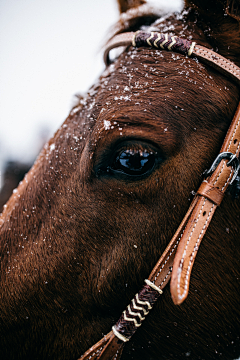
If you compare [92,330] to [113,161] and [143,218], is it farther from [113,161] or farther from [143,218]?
[113,161]

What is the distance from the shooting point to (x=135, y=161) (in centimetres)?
114

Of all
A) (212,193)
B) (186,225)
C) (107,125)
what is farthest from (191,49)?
(186,225)

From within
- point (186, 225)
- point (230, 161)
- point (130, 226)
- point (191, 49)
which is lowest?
point (130, 226)

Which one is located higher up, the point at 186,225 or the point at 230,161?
the point at 230,161

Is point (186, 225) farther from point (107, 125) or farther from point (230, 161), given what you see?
point (107, 125)

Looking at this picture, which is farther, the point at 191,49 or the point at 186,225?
the point at 191,49

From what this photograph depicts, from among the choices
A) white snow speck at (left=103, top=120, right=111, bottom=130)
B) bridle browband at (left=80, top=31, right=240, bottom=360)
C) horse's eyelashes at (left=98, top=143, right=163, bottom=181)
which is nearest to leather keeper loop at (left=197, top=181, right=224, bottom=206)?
bridle browband at (left=80, top=31, right=240, bottom=360)

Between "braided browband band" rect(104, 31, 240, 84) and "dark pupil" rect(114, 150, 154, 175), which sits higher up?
"braided browband band" rect(104, 31, 240, 84)

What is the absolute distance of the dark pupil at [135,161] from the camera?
44.8 inches

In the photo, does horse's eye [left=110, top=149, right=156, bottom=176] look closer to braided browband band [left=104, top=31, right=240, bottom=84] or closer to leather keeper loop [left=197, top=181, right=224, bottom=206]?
leather keeper loop [left=197, top=181, right=224, bottom=206]

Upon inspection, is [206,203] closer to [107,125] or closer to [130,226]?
[130,226]

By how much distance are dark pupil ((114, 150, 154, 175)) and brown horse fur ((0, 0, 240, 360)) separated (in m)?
0.04

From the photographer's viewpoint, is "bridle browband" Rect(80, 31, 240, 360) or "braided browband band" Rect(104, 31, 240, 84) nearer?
"bridle browband" Rect(80, 31, 240, 360)

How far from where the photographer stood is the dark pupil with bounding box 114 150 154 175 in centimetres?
114
